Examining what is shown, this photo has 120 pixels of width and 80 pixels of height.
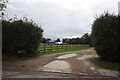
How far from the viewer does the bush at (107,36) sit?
7.22m

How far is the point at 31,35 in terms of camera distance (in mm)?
9695

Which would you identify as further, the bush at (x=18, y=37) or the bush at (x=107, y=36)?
the bush at (x=18, y=37)

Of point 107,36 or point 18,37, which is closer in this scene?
point 107,36

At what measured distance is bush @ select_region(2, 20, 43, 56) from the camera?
366 inches

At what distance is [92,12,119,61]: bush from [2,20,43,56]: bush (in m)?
6.11

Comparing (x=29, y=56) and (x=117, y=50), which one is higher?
(x=117, y=50)

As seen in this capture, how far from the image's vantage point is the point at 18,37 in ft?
30.8

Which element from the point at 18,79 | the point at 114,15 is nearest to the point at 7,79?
the point at 18,79

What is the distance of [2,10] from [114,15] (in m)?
10.5

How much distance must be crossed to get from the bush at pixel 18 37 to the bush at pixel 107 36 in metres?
6.11

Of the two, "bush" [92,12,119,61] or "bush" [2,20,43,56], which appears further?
"bush" [2,20,43,56]

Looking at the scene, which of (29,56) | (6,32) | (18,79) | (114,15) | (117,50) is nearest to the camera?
(18,79)

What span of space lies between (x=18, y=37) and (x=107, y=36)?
8026 millimetres

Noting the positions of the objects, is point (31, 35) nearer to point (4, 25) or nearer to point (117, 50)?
point (4, 25)
